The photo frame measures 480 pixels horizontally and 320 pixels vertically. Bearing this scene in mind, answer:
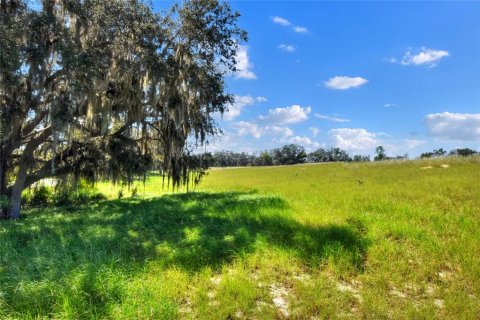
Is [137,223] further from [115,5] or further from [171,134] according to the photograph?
[115,5]

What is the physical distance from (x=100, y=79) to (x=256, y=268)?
993 cm

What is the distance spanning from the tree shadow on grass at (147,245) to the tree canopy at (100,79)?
5206 mm

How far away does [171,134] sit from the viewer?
16047mm

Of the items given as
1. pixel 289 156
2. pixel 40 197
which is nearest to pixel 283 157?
pixel 289 156

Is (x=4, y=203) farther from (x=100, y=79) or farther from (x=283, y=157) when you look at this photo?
(x=283, y=157)

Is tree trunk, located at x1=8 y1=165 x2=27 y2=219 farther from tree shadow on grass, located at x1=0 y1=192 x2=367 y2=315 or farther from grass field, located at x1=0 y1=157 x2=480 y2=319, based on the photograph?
grass field, located at x1=0 y1=157 x2=480 y2=319

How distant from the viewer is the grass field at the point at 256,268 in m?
4.19

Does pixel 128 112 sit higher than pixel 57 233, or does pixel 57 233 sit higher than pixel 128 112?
pixel 128 112

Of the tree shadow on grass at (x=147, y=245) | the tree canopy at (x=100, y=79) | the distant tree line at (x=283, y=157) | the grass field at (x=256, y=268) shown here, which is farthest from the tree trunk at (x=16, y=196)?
the distant tree line at (x=283, y=157)

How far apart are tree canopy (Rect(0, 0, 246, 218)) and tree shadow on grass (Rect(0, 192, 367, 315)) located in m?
5.21

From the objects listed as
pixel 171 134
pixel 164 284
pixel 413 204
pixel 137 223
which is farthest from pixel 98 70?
pixel 413 204

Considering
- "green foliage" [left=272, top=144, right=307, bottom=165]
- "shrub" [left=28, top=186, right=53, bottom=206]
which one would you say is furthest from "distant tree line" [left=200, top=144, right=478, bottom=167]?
"shrub" [left=28, top=186, right=53, bottom=206]

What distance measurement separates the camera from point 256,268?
223 inches

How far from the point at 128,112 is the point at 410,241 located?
39.5 ft
